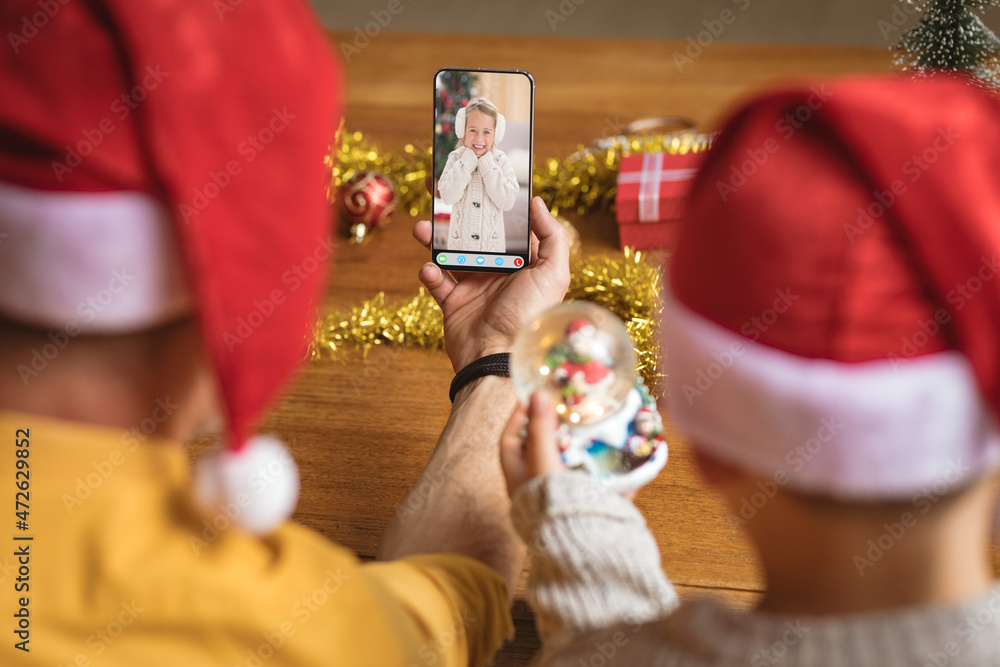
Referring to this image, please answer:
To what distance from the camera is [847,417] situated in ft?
1.55

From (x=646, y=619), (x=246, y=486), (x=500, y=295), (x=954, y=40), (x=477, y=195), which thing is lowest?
(x=646, y=619)

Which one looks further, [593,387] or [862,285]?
[593,387]

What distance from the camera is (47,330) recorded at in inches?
19.4

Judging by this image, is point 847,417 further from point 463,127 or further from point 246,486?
Result: point 463,127

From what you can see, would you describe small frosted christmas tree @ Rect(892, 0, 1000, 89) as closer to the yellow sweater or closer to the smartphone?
the smartphone

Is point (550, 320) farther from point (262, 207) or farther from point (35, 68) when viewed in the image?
point (35, 68)

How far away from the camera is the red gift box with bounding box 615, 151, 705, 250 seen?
1.24 meters

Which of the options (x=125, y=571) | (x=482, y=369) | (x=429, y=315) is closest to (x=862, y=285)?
(x=125, y=571)

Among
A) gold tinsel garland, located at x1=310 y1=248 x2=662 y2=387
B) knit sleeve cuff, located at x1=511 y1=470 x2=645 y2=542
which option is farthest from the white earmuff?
knit sleeve cuff, located at x1=511 y1=470 x2=645 y2=542

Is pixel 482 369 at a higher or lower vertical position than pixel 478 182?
lower

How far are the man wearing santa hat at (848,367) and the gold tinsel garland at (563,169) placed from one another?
31.9 inches

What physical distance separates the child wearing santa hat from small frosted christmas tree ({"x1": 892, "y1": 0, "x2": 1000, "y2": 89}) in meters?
0.55

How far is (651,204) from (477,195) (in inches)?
12.4

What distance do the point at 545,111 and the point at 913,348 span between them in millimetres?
1211
